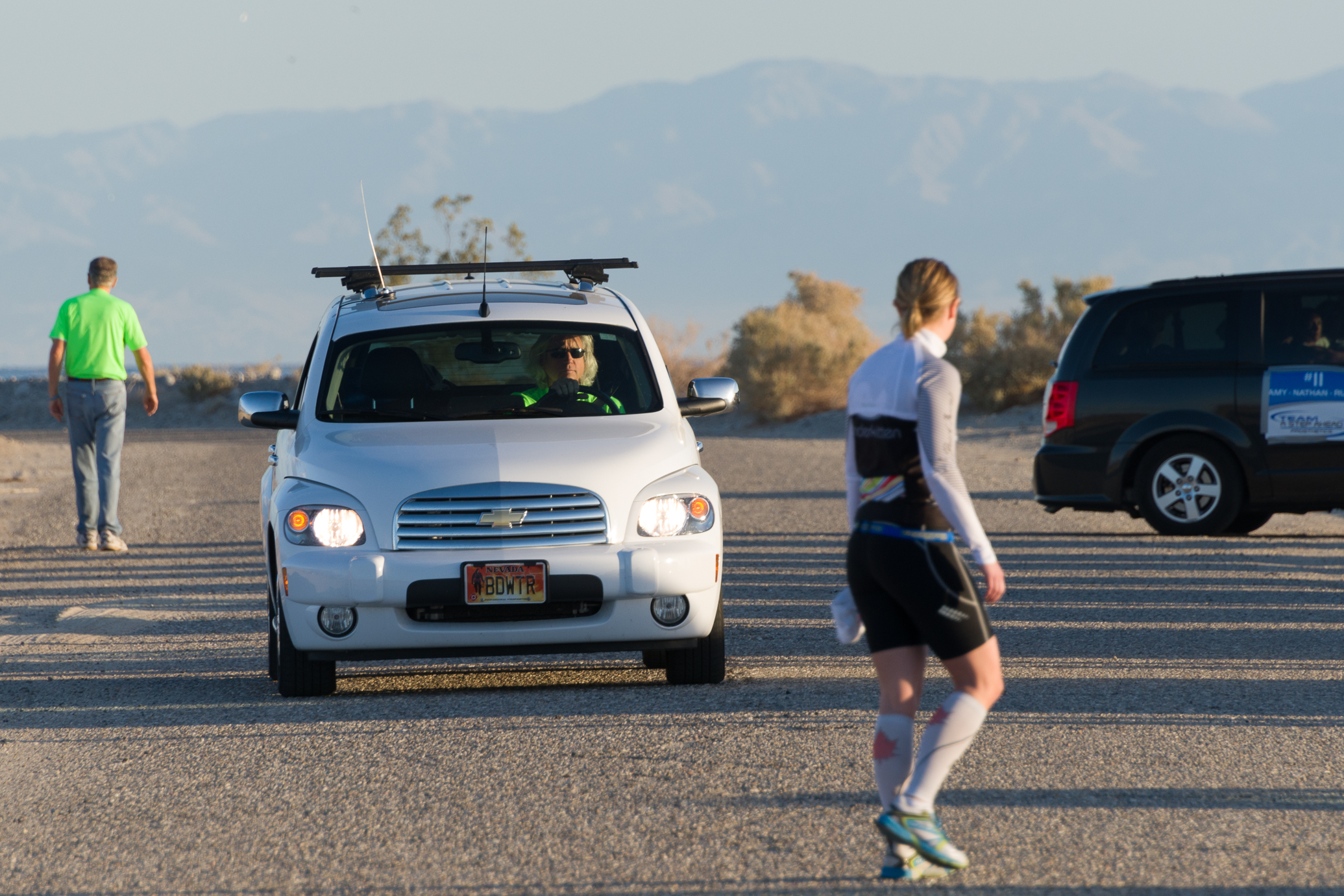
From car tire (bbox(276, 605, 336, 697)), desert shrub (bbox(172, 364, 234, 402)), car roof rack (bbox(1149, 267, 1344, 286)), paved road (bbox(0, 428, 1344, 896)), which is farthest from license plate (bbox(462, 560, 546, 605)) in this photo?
desert shrub (bbox(172, 364, 234, 402))

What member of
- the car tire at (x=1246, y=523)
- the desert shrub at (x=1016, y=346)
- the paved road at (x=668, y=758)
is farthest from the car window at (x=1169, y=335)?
the desert shrub at (x=1016, y=346)

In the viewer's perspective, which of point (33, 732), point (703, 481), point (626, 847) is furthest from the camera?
point (703, 481)

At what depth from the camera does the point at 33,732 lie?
6.27 m

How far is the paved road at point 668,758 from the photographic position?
172 inches

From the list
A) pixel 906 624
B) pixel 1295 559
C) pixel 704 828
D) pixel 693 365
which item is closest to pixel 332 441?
pixel 704 828

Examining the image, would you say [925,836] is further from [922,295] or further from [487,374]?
[487,374]

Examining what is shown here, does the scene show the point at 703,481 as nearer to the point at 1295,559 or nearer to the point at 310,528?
the point at 310,528

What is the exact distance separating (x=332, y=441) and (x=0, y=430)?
4193 centimetres

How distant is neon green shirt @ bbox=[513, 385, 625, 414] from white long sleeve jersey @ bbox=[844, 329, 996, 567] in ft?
10.5

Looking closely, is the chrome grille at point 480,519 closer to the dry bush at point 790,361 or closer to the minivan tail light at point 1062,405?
the minivan tail light at point 1062,405

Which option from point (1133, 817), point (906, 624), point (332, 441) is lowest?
point (1133, 817)

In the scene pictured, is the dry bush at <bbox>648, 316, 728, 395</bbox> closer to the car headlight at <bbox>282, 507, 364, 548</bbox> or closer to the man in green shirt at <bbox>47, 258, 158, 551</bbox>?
the man in green shirt at <bbox>47, 258, 158, 551</bbox>

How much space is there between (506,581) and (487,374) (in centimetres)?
154

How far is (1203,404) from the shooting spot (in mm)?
11875
